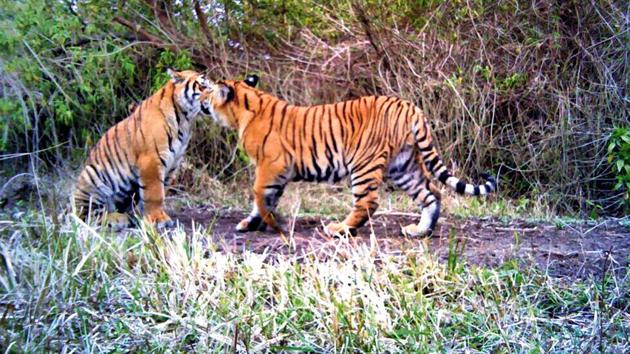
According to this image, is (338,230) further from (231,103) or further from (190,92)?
(190,92)

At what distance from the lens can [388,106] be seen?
659cm

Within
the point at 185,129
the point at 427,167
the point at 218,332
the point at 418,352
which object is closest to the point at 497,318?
the point at 418,352

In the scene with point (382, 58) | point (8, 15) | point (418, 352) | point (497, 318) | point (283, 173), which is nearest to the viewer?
point (418, 352)

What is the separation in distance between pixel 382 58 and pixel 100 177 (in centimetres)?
386

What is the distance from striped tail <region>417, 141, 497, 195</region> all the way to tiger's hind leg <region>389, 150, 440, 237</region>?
14 centimetres

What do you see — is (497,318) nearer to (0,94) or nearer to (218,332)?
(218,332)

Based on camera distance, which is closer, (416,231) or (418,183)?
(416,231)

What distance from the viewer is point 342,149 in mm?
6625

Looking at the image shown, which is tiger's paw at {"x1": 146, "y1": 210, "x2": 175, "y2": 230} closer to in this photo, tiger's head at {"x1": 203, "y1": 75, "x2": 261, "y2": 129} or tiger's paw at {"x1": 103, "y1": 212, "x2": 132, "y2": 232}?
tiger's paw at {"x1": 103, "y1": 212, "x2": 132, "y2": 232}

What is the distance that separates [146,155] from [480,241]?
2756 mm

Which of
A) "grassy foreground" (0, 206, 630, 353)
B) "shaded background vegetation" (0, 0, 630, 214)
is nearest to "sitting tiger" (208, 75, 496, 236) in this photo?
"grassy foreground" (0, 206, 630, 353)

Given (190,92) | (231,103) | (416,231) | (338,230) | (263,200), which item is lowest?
(416,231)

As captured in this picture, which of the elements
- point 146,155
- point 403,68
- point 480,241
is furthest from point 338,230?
point 403,68

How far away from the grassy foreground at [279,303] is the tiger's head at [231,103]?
84.1 inches
